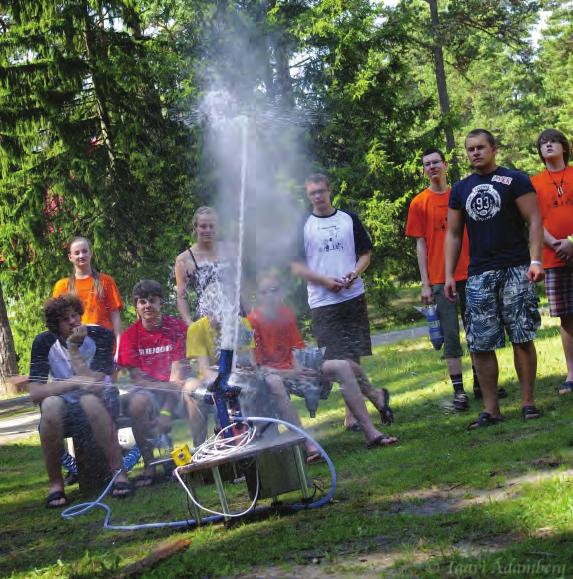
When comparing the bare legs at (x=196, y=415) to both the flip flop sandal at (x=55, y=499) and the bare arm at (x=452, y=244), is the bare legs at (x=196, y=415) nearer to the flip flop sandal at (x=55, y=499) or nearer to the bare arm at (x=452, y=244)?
the flip flop sandal at (x=55, y=499)

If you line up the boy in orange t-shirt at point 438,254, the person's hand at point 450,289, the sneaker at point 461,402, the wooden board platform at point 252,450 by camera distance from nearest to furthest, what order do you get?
the wooden board platform at point 252,450 < the person's hand at point 450,289 < the sneaker at point 461,402 < the boy in orange t-shirt at point 438,254

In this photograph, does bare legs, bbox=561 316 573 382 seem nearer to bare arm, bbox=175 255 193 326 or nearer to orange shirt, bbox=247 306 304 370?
orange shirt, bbox=247 306 304 370

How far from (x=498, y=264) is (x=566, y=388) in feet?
4.33

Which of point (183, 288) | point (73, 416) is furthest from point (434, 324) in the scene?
point (73, 416)

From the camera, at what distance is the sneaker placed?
661 cm

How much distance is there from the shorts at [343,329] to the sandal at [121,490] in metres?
1.64

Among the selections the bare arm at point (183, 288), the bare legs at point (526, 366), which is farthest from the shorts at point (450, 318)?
the bare arm at point (183, 288)

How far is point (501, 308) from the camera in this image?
19.0 feet

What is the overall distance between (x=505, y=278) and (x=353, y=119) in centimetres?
881

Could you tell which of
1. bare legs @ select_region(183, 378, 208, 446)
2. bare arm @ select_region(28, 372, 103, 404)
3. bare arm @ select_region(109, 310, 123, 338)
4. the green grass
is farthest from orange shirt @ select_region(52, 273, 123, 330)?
the green grass

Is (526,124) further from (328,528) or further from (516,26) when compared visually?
(328,528)

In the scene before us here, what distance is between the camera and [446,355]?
6.89 metres

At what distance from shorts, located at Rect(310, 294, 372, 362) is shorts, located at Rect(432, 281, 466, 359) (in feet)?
2.42

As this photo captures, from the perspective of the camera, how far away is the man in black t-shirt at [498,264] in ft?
→ 18.7
